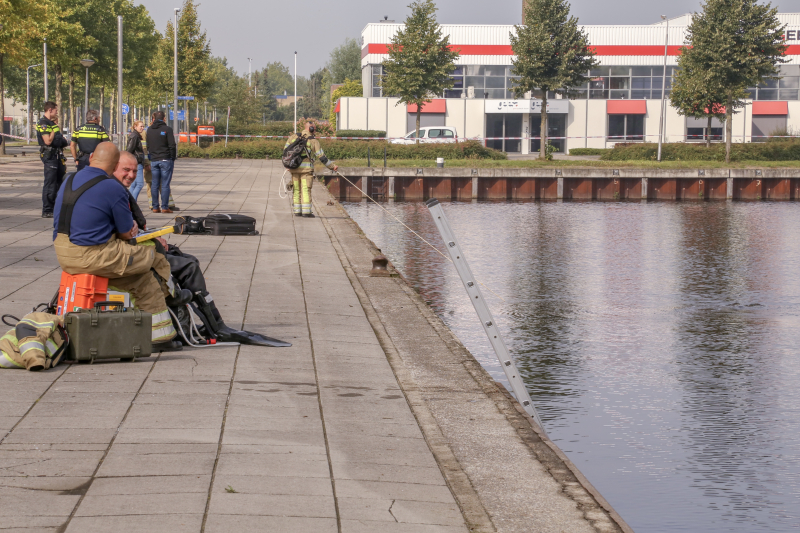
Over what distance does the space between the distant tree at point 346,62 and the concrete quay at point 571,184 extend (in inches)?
3739

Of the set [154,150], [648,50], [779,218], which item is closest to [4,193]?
[154,150]

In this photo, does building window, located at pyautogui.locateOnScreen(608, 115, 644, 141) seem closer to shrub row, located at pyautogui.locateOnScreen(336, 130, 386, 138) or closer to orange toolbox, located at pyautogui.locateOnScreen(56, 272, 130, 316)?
shrub row, located at pyautogui.locateOnScreen(336, 130, 386, 138)

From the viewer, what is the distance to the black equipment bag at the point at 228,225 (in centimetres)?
1578

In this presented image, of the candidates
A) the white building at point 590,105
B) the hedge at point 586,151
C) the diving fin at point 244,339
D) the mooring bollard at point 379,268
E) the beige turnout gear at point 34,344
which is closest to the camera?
the beige turnout gear at point 34,344

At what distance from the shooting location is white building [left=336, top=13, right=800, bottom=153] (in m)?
66.1

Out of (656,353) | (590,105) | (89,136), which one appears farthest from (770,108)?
(656,353)

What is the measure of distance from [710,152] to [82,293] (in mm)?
43534

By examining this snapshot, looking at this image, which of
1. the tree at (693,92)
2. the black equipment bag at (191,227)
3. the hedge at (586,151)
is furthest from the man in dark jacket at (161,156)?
the hedge at (586,151)

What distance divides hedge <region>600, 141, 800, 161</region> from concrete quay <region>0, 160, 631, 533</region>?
4003cm

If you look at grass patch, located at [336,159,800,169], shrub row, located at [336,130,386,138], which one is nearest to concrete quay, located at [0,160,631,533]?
grass patch, located at [336,159,800,169]

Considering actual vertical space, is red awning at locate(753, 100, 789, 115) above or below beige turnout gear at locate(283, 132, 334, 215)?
above

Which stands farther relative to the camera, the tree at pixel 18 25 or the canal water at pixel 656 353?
the tree at pixel 18 25

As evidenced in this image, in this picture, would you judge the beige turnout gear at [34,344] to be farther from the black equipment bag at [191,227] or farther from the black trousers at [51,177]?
the black trousers at [51,177]

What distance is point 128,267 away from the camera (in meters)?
6.89
